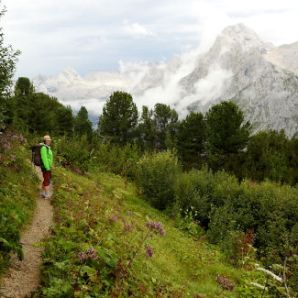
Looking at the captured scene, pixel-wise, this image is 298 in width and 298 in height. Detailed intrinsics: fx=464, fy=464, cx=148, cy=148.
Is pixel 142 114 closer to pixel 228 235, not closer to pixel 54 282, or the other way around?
pixel 228 235

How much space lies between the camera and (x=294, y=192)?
2255 cm

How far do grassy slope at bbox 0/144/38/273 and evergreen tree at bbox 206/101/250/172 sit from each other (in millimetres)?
40380

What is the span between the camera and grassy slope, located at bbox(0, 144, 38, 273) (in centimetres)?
834

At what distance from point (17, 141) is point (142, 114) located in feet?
220

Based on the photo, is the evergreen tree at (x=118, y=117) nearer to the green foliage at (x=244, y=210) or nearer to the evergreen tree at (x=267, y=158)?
the evergreen tree at (x=267, y=158)

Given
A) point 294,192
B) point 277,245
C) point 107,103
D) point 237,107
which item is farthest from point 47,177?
point 107,103

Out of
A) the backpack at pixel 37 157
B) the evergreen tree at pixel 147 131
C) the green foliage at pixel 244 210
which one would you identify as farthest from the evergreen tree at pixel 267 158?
the evergreen tree at pixel 147 131

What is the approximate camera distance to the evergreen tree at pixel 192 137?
73562 mm

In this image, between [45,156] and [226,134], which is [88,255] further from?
[226,134]

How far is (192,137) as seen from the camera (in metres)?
73.9

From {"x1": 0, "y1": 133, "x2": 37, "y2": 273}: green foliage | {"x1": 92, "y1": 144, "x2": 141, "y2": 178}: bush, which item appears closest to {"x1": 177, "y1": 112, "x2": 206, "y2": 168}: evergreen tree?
{"x1": 92, "y1": 144, "x2": 141, "y2": 178}: bush

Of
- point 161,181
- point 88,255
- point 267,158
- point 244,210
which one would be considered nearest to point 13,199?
point 88,255

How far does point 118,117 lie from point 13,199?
6365 centimetres

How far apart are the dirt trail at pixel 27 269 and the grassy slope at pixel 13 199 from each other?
239 mm
